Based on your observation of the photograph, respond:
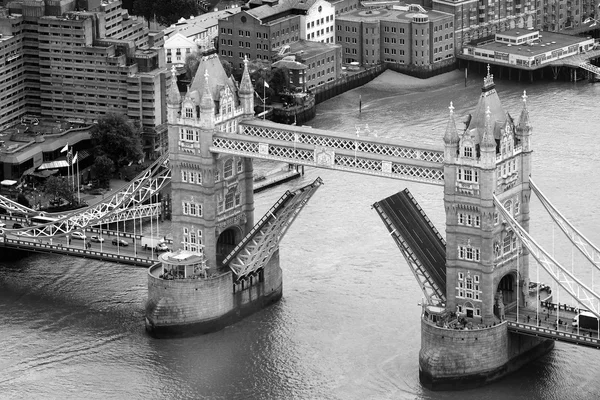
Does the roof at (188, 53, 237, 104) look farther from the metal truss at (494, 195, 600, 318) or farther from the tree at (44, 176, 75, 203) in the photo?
the tree at (44, 176, 75, 203)

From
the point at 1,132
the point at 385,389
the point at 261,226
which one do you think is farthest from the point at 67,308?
the point at 1,132

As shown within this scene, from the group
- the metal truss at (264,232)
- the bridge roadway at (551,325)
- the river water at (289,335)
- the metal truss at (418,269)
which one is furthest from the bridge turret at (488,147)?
the metal truss at (264,232)

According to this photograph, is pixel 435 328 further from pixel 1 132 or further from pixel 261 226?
pixel 1 132

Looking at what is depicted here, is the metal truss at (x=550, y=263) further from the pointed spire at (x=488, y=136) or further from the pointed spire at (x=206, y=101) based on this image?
the pointed spire at (x=206, y=101)

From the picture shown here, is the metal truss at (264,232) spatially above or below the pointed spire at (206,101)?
below

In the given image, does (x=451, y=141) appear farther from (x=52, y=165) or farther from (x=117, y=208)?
(x=52, y=165)

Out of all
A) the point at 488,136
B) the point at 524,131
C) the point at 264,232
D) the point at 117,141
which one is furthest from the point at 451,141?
the point at 117,141
